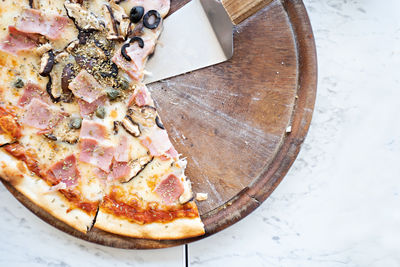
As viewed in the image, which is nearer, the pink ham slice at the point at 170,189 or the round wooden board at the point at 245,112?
the pink ham slice at the point at 170,189

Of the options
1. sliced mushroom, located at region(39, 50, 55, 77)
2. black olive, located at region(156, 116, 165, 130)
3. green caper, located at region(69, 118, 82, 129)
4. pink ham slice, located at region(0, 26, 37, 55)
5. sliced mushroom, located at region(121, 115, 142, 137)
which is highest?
pink ham slice, located at region(0, 26, 37, 55)

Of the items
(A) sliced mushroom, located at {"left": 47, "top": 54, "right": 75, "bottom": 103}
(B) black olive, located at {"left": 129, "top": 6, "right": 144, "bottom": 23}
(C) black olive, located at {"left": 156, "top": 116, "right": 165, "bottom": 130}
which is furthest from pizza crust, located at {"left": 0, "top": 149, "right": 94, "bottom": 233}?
(B) black olive, located at {"left": 129, "top": 6, "right": 144, "bottom": 23}

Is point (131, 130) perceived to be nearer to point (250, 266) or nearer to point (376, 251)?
point (250, 266)

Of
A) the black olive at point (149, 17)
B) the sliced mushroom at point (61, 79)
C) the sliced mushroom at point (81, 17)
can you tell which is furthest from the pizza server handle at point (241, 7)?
the sliced mushroom at point (61, 79)

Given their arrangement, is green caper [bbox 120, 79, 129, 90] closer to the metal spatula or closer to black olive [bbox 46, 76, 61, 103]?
the metal spatula

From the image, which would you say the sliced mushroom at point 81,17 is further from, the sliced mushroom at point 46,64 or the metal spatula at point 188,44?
the metal spatula at point 188,44

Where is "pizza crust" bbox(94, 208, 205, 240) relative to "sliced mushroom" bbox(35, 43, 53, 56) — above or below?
below

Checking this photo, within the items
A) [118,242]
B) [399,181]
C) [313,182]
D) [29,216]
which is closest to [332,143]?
[313,182]
